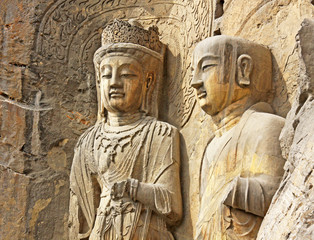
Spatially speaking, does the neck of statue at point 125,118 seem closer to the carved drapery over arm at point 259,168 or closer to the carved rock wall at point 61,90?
the carved rock wall at point 61,90

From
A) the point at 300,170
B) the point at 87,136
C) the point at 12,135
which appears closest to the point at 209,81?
the point at 87,136

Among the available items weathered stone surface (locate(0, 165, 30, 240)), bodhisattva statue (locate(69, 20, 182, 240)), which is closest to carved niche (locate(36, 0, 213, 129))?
bodhisattva statue (locate(69, 20, 182, 240))

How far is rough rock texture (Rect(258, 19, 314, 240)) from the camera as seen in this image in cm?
372

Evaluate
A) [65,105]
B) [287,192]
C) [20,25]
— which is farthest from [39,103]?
[287,192]

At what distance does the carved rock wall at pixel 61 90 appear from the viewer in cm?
612

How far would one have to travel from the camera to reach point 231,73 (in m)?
5.50

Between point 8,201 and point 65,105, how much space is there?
35.8 inches

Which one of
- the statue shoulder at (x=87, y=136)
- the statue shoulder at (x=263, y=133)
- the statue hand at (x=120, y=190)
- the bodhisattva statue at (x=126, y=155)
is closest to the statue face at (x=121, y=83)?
the bodhisattva statue at (x=126, y=155)

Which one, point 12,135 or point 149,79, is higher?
point 149,79

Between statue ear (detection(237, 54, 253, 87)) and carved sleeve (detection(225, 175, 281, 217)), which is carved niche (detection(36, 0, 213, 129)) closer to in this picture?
statue ear (detection(237, 54, 253, 87))

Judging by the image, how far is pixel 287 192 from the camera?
3.95m

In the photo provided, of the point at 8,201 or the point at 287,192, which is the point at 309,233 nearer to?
the point at 287,192

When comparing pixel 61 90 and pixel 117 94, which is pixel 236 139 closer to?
pixel 117 94

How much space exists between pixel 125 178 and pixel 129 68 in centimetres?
85
